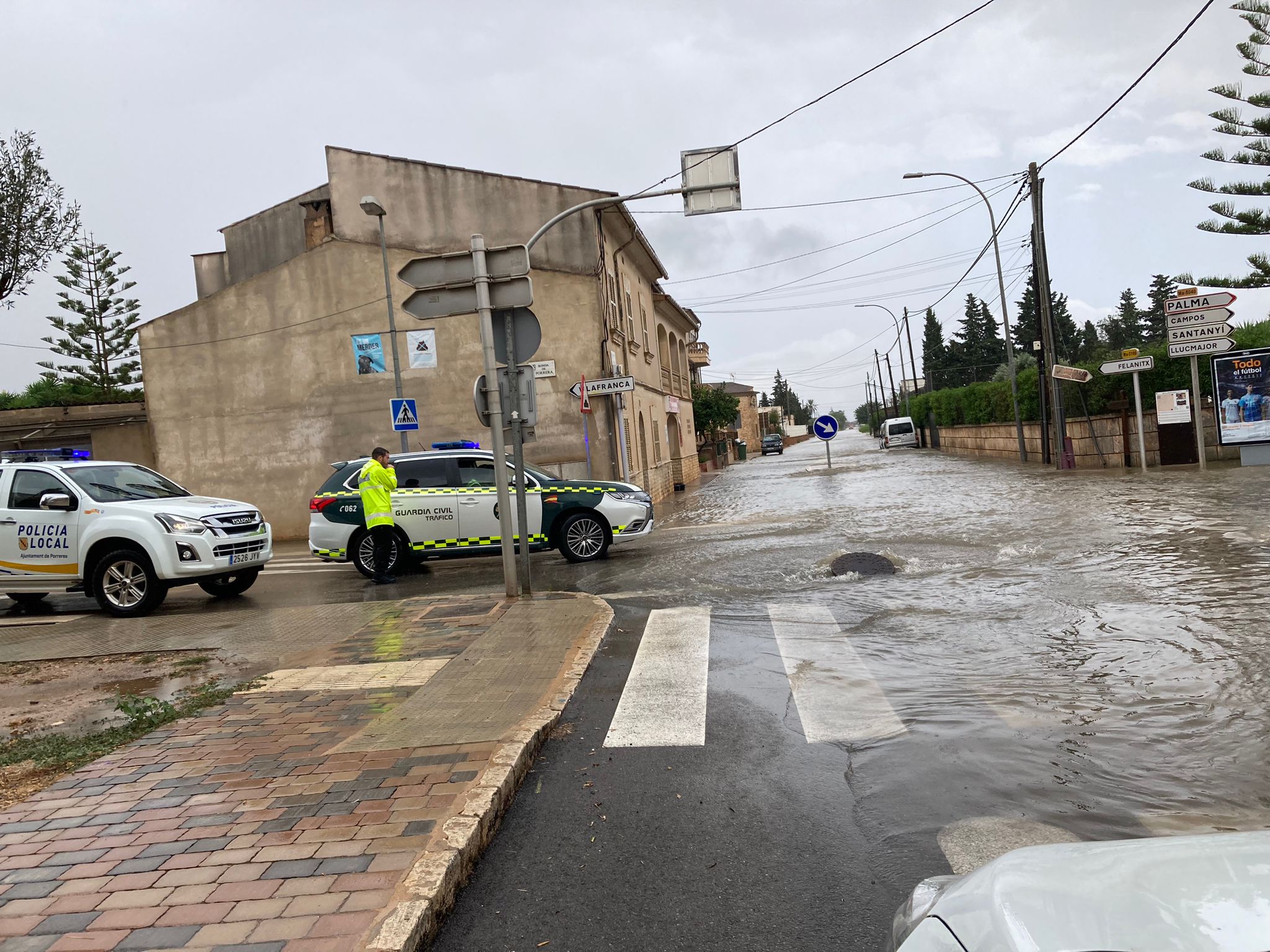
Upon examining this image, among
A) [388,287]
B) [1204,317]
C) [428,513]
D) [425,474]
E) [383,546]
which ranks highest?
[388,287]

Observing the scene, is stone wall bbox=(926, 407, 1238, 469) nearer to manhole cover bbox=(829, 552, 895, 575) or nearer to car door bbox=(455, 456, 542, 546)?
manhole cover bbox=(829, 552, 895, 575)

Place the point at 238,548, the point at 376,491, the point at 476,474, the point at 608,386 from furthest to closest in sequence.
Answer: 1. the point at 608,386
2. the point at 476,474
3. the point at 376,491
4. the point at 238,548

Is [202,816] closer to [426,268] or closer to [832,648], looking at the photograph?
[832,648]

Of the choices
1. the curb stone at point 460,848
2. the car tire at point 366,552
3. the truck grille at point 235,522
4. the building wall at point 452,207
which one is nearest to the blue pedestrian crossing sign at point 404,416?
the car tire at point 366,552

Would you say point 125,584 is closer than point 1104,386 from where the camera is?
Yes

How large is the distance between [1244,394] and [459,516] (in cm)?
1716

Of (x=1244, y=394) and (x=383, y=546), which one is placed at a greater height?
(x=1244, y=394)

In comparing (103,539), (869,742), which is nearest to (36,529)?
(103,539)

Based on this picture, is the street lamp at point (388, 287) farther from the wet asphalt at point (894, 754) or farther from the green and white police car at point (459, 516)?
the wet asphalt at point (894, 754)

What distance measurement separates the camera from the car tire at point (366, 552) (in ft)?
42.7

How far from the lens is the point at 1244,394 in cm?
1962

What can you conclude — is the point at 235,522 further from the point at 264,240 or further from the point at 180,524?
the point at 264,240

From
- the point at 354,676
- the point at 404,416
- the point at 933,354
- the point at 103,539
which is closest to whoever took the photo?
the point at 354,676

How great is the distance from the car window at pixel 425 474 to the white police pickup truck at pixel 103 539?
108 inches
